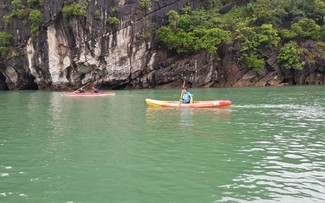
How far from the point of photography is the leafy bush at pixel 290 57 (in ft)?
146

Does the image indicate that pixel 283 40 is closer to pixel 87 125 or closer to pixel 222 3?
pixel 222 3

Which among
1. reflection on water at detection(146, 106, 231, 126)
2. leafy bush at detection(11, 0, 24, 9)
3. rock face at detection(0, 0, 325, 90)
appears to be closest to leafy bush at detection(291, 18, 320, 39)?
rock face at detection(0, 0, 325, 90)

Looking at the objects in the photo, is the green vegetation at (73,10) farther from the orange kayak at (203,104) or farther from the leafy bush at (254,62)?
the orange kayak at (203,104)

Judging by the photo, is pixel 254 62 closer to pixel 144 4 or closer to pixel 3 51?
pixel 144 4

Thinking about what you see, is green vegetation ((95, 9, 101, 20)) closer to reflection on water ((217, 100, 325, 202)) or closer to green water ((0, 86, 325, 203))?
green water ((0, 86, 325, 203))

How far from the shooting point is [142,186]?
779 cm

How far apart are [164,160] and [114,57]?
35.6 m

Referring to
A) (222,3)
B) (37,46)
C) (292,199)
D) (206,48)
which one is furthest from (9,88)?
(292,199)

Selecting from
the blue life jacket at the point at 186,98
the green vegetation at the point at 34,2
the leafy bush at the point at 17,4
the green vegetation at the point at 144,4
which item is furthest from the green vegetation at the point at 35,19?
the blue life jacket at the point at 186,98

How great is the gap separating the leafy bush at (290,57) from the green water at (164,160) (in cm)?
2895

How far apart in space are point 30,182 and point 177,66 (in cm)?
3792

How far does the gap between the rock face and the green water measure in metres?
27.4

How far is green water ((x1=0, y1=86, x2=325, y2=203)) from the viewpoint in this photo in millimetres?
7367

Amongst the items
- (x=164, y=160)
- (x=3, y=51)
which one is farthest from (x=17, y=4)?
(x=164, y=160)
